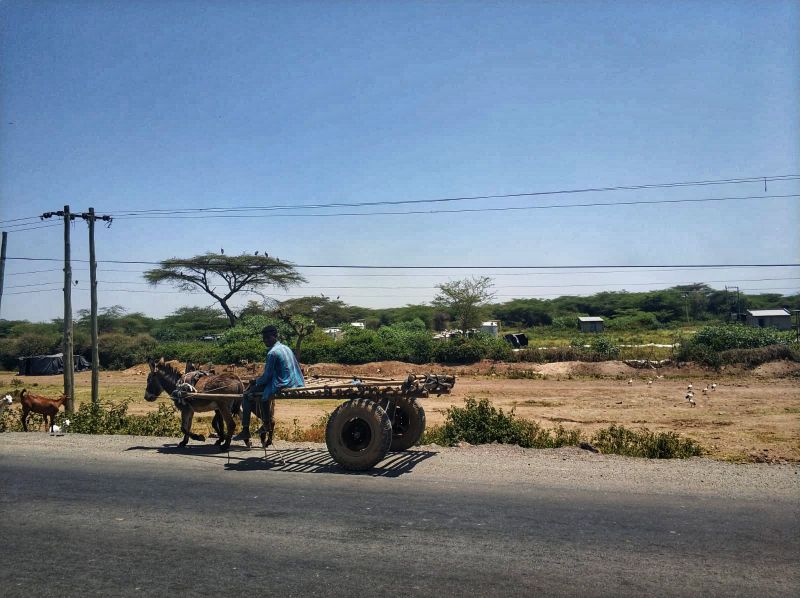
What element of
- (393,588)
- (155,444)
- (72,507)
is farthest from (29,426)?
(393,588)

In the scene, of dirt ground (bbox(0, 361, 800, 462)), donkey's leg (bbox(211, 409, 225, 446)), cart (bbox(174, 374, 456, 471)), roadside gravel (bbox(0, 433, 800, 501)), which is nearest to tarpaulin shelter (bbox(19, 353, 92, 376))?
dirt ground (bbox(0, 361, 800, 462))

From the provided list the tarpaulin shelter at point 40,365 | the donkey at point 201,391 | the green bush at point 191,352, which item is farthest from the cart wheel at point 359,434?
the tarpaulin shelter at point 40,365

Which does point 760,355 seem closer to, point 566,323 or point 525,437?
point 525,437

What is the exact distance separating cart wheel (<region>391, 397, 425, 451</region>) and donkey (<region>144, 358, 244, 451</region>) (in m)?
2.95

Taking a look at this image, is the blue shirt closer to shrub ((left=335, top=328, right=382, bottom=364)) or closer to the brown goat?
the brown goat

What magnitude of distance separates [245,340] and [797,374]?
30.3 meters

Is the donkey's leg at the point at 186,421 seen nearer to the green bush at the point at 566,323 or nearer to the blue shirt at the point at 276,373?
the blue shirt at the point at 276,373

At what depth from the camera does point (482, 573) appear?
5.64 m

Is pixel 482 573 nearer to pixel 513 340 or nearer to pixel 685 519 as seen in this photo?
pixel 685 519

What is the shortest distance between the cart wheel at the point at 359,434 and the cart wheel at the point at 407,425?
1.19 meters

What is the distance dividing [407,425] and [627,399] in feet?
49.2

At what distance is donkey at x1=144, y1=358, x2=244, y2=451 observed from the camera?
1208 cm

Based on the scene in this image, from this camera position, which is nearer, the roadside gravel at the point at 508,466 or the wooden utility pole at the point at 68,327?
the roadside gravel at the point at 508,466

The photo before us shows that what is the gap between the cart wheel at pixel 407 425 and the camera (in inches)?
440
